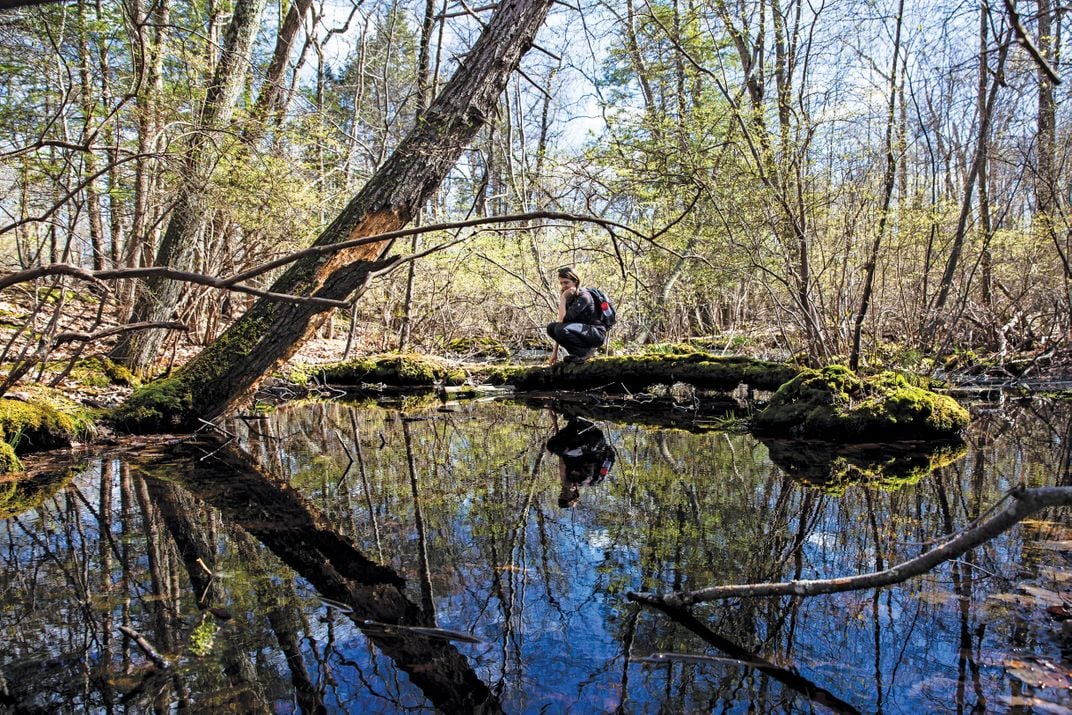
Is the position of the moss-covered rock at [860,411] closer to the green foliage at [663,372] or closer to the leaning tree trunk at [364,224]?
the green foliage at [663,372]

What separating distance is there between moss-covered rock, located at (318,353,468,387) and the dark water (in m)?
6.16

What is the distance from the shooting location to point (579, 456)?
513 centimetres

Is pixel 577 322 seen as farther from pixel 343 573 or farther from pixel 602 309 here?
pixel 343 573

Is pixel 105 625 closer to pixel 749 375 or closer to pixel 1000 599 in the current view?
pixel 1000 599

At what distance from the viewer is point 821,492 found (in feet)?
12.9

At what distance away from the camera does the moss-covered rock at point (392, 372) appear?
10836 mm

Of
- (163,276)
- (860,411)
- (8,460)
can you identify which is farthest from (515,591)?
(860,411)

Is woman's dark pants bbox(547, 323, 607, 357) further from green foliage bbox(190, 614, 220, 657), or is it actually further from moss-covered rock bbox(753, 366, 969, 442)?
green foliage bbox(190, 614, 220, 657)

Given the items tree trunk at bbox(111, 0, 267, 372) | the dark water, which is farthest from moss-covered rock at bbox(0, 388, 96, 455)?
tree trunk at bbox(111, 0, 267, 372)

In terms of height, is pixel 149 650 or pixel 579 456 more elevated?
pixel 579 456

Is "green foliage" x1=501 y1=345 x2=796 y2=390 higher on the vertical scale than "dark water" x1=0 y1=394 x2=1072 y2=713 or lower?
higher

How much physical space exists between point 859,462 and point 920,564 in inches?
137

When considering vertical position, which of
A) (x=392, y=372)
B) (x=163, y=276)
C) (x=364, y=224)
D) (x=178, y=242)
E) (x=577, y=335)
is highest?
(x=178, y=242)

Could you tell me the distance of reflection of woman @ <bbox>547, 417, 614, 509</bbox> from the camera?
4180 mm
